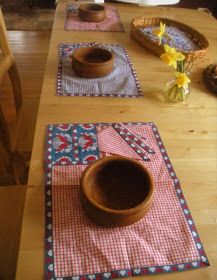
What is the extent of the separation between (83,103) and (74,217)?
0.43 m

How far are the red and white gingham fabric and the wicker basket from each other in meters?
0.71

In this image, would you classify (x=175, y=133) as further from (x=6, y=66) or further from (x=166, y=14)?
(x=166, y=14)

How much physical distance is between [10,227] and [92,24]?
1.06 m

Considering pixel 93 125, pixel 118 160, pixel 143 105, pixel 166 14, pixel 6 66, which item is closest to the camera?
pixel 118 160

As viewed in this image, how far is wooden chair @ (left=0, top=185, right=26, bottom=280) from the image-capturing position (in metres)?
0.78

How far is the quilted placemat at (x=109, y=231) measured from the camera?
519 mm

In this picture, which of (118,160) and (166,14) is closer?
(118,160)

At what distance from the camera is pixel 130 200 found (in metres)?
0.65

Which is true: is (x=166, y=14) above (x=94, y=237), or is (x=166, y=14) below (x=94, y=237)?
above

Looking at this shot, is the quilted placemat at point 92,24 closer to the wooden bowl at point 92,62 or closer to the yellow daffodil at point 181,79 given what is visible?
the wooden bowl at point 92,62

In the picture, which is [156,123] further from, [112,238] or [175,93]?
[112,238]

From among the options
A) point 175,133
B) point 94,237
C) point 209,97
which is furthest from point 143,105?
point 94,237

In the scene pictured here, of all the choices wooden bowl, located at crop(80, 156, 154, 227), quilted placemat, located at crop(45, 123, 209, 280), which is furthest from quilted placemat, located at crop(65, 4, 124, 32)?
wooden bowl, located at crop(80, 156, 154, 227)

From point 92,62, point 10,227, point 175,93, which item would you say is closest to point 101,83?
point 92,62
